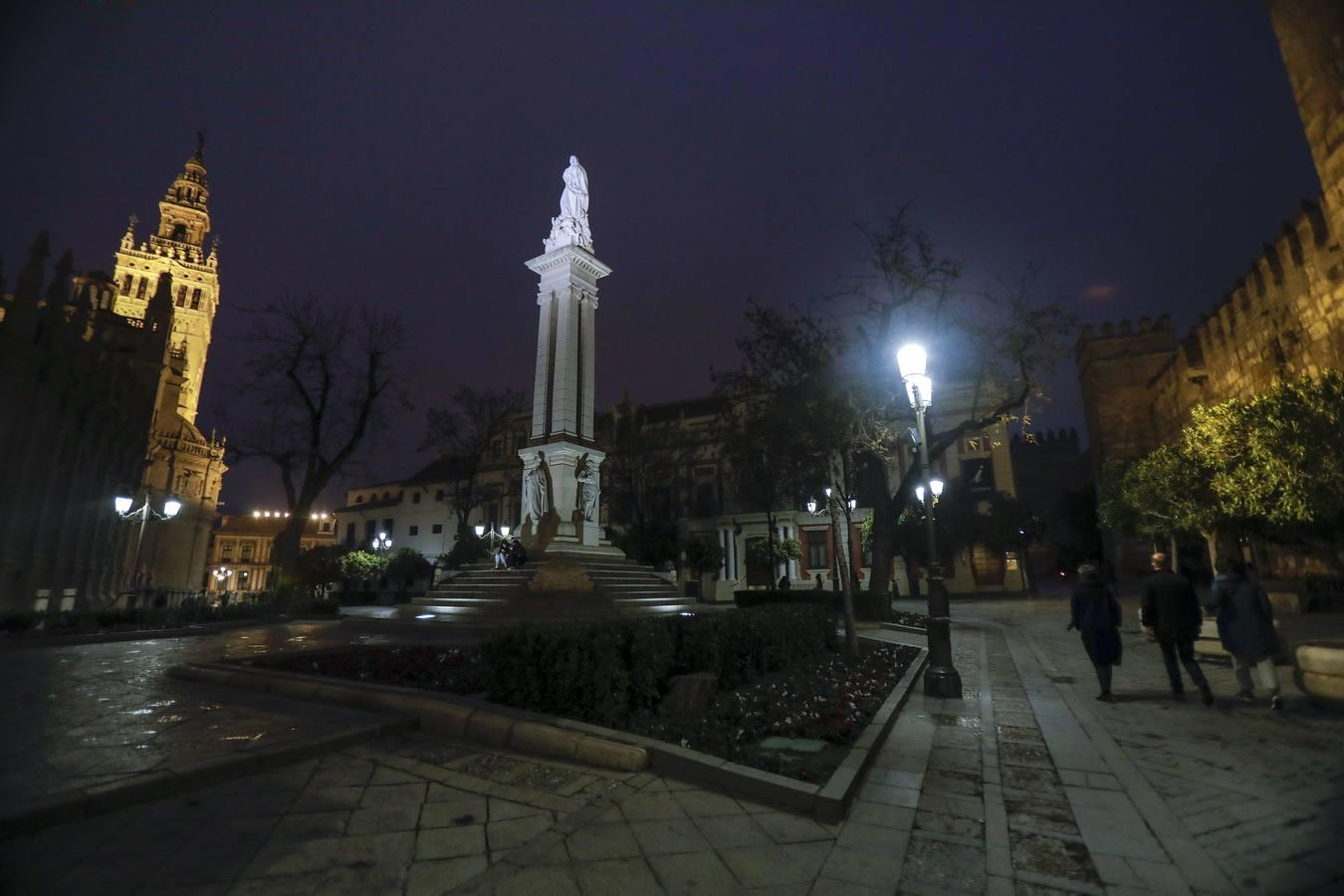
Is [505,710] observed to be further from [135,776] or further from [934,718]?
[934,718]

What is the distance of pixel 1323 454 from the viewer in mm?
13906

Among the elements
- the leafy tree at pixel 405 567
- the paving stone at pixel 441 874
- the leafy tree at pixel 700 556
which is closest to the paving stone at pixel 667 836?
the paving stone at pixel 441 874

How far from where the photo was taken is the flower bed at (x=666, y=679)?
5.57 metres

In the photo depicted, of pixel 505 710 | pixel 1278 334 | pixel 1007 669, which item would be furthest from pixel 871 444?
pixel 1278 334

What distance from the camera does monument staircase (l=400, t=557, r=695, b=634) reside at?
1642cm

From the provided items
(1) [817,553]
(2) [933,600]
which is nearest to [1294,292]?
(2) [933,600]

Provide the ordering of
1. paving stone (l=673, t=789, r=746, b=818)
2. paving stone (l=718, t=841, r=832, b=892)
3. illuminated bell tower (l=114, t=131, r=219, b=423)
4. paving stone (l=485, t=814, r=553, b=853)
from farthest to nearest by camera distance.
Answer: illuminated bell tower (l=114, t=131, r=219, b=423), paving stone (l=673, t=789, r=746, b=818), paving stone (l=485, t=814, r=553, b=853), paving stone (l=718, t=841, r=832, b=892)

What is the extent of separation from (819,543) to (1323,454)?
108 feet

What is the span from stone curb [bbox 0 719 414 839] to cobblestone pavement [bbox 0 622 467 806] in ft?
0.69

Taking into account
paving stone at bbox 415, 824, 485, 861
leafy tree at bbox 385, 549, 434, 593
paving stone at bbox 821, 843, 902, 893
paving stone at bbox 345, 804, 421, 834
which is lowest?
paving stone at bbox 821, 843, 902, 893

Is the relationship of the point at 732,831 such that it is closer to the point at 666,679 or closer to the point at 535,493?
the point at 666,679

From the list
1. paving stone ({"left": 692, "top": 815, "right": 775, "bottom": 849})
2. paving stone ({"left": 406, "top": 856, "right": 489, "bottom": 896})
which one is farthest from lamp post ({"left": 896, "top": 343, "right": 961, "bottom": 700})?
paving stone ({"left": 406, "top": 856, "right": 489, "bottom": 896})

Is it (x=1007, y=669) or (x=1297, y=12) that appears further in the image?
(x=1297, y=12)

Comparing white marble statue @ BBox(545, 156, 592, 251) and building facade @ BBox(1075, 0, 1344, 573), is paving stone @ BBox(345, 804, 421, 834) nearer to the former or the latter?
white marble statue @ BBox(545, 156, 592, 251)
